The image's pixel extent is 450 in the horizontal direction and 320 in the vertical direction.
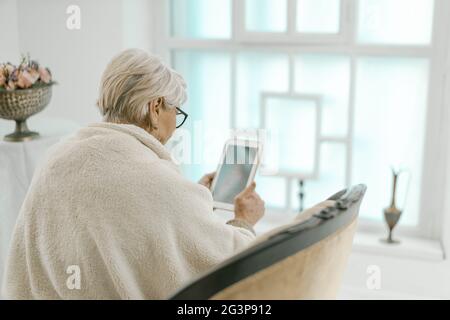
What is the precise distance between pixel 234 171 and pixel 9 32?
1524 mm

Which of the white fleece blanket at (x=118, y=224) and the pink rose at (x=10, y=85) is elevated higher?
the pink rose at (x=10, y=85)

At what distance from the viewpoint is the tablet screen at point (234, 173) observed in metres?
1.94

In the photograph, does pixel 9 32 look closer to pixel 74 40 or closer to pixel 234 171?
pixel 74 40

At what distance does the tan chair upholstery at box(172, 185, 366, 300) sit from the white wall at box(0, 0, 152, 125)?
2.02 metres

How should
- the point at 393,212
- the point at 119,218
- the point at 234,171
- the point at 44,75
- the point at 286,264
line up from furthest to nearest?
the point at 393,212, the point at 44,75, the point at 234,171, the point at 119,218, the point at 286,264

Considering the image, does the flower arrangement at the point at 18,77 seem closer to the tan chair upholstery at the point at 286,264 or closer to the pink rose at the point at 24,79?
the pink rose at the point at 24,79

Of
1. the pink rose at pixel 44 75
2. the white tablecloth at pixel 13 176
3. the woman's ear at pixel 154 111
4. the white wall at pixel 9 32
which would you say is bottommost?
the white tablecloth at pixel 13 176

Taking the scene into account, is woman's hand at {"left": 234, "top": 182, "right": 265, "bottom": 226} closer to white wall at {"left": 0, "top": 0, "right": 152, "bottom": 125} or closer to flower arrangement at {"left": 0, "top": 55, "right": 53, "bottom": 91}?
flower arrangement at {"left": 0, "top": 55, "right": 53, "bottom": 91}

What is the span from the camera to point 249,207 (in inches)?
67.8

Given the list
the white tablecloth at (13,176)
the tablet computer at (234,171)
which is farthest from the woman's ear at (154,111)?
the white tablecloth at (13,176)

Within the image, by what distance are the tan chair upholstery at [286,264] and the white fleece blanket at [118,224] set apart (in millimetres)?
285

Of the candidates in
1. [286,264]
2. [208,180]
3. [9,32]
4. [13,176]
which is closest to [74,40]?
[9,32]

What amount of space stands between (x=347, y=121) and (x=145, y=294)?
1689 millimetres
